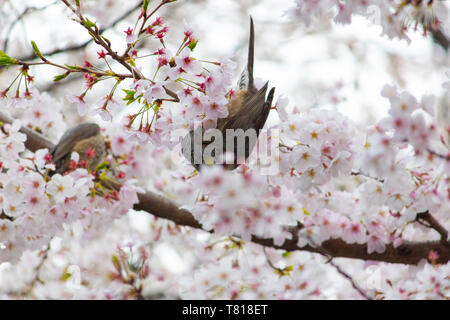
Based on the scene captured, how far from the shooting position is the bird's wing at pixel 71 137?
3011 mm

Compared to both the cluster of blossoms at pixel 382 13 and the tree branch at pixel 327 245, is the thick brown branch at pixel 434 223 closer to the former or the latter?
the tree branch at pixel 327 245

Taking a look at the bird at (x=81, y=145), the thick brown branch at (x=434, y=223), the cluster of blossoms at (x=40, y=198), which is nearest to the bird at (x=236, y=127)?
the cluster of blossoms at (x=40, y=198)

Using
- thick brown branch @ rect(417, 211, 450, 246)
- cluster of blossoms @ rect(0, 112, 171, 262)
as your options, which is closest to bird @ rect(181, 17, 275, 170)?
cluster of blossoms @ rect(0, 112, 171, 262)

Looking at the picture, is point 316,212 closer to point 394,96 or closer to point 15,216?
point 394,96

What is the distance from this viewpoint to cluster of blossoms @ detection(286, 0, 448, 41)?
1.80m

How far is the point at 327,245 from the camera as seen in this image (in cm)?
262

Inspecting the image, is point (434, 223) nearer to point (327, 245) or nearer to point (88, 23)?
point (327, 245)

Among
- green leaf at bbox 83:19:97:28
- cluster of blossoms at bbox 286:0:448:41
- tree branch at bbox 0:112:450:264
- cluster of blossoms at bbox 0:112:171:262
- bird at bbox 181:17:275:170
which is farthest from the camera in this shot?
tree branch at bbox 0:112:450:264

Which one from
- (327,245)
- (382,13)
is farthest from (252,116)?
(327,245)

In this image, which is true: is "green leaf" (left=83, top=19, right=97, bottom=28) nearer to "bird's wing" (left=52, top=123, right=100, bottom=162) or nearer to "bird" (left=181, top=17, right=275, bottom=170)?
"bird" (left=181, top=17, right=275, bottom=170)

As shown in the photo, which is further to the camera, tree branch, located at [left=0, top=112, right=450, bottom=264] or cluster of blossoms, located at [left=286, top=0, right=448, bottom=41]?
tree branch, located at [left=0, top=112, right=450, bottom=264]

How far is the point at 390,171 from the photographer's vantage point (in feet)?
5.52

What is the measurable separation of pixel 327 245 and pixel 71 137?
6.31 ft
